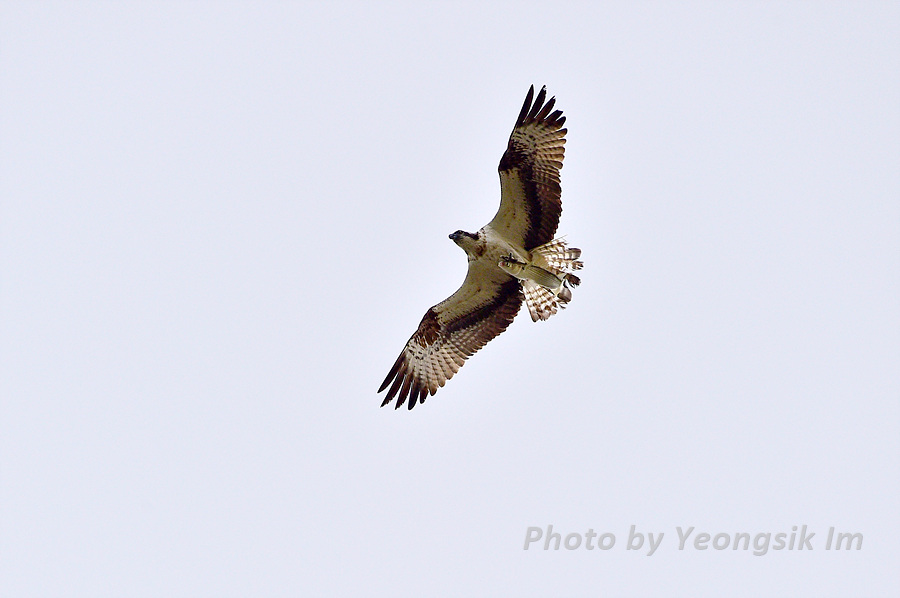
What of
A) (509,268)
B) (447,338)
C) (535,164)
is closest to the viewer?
(535,164)

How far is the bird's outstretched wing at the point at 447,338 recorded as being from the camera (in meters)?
19.4

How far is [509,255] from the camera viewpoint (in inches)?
733

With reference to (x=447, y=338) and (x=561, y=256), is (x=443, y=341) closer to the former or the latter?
(x=447, y=338)

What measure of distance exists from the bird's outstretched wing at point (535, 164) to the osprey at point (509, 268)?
1 cm

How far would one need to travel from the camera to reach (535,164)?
1825 centimetres

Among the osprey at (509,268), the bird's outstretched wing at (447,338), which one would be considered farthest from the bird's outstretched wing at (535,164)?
the bird's outstretched wing at (447,338)

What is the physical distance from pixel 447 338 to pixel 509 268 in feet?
4.83

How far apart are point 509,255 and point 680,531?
4.82m

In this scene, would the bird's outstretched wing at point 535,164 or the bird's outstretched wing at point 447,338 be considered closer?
the bird's outstretched wing at point 535,164

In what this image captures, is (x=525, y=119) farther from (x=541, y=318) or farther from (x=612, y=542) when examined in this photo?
(x=612, y=542)

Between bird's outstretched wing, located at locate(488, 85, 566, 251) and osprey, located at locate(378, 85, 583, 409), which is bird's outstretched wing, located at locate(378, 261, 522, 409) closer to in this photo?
osprey, located at locate(378, 85, 583, 409)

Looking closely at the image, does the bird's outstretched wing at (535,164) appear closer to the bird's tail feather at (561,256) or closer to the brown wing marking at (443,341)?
the bird's tail feather at (561,256)

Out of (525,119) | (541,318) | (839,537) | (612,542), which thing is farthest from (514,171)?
(839,537)

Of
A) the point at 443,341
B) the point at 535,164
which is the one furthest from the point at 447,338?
the point at 535,164
